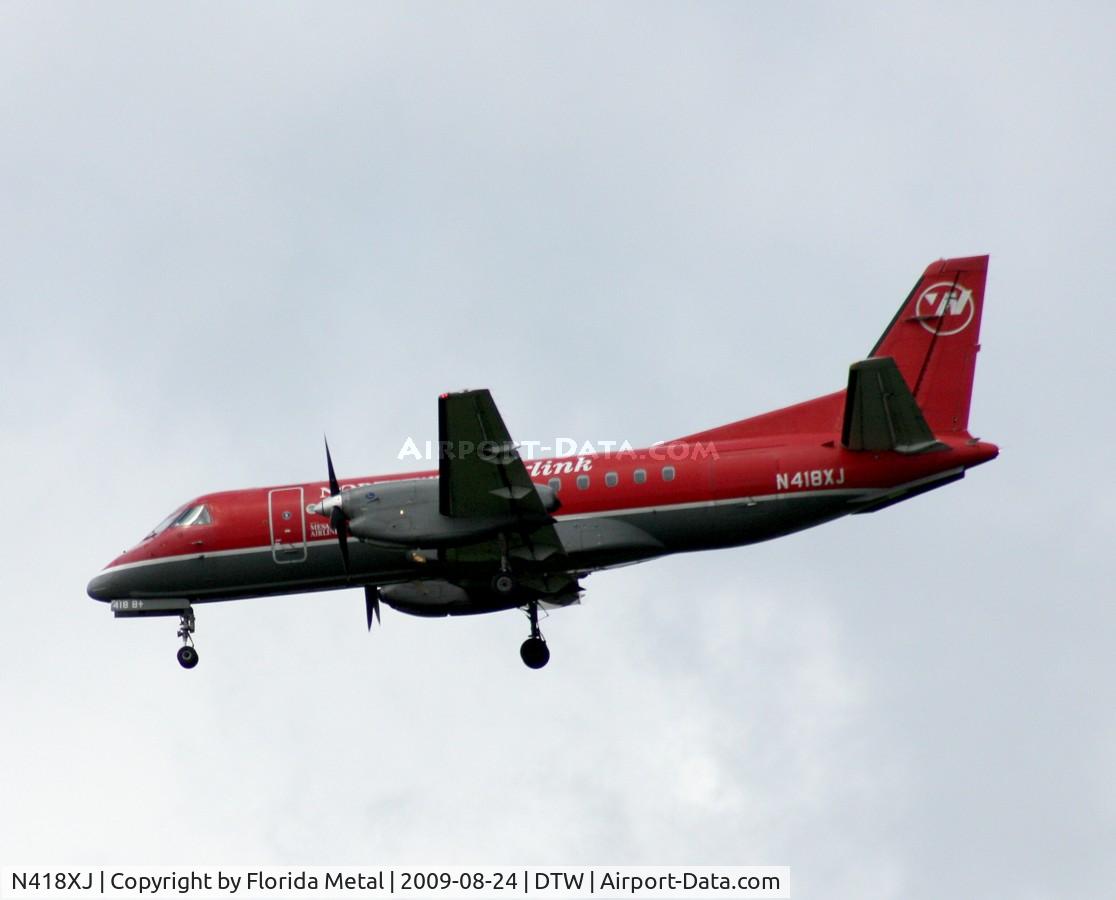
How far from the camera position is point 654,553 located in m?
29.3

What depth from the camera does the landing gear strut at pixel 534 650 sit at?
31.3 m

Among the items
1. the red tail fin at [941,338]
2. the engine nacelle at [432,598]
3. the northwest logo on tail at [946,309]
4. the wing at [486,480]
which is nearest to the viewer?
the wing at [486,480]

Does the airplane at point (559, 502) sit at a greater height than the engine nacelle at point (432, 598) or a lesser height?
greater

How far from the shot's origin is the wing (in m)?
26.0

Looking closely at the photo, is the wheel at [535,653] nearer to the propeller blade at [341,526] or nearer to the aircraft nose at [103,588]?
the propeller blade at [341,526]

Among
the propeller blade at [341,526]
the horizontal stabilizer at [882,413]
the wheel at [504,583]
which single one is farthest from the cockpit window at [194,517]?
the horizontal stabilizer at [882,413]

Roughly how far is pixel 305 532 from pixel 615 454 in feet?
19.4

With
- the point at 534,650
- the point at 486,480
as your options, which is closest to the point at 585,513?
the point at 486,480

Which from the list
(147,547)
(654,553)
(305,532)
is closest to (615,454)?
(654,553)

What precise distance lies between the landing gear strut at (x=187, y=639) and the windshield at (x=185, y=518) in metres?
1.60

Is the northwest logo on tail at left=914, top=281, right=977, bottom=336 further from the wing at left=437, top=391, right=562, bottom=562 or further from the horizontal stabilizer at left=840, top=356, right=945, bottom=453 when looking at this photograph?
the wing at left=437, top=391, right=562, bottom=562

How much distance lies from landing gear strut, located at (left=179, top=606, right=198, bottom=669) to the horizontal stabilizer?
12.7 metres

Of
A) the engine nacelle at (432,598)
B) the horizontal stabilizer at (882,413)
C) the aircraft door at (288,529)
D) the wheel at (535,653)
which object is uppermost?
the horizontal stabilizer at (882,413)

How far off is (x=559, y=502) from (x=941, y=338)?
7.99 meters
